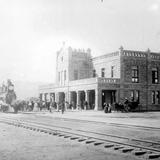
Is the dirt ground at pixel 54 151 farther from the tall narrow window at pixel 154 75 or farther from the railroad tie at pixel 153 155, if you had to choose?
the tall narrow window at pixel 154 75

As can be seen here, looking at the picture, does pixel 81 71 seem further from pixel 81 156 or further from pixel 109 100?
pixel 81 156

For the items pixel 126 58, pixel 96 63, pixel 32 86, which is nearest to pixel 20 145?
pixel 126 58

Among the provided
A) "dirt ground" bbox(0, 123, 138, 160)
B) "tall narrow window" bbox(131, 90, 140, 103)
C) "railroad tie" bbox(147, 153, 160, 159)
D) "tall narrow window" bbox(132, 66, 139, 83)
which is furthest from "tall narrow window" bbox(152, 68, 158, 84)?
"railroad tie" bbox(147, 153, 160, 159)

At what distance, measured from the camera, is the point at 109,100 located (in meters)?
44.6

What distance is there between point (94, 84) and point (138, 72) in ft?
23.8

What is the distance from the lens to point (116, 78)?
41.7 m

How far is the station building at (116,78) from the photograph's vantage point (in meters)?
41.5

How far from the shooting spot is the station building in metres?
41.5

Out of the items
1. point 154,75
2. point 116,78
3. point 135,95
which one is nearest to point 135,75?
point 135,95

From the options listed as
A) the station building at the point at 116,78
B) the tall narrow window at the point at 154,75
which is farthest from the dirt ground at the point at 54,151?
the tall narrow window at the point at 154,75

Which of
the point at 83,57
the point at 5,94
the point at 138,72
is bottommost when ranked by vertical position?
the point at 5,94

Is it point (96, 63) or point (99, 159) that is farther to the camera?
point (96, 63)

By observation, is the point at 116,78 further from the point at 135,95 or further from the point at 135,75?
the point at 135,95

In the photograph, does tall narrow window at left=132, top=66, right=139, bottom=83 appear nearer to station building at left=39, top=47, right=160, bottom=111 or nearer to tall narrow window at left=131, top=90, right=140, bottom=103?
station building at left=39, top=47, right=160, bottom=111
